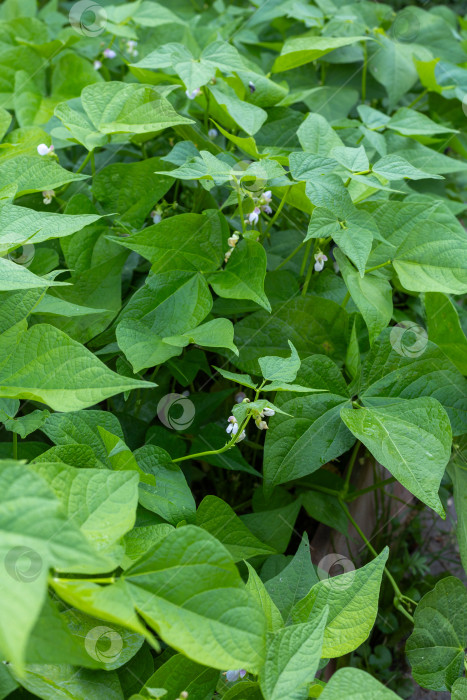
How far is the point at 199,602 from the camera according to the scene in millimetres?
544

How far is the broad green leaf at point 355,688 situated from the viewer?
552 mm

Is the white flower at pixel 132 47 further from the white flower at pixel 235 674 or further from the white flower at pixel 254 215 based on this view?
the white flower at pixel 235 674

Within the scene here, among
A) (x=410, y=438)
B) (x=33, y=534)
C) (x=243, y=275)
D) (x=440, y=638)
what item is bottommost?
(x=440, y=638)

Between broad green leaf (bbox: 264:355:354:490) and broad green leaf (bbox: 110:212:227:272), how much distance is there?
21 centimetres

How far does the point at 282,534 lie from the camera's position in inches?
38.7

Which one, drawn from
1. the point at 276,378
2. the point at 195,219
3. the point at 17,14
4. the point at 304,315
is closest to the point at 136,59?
the point at 17,14

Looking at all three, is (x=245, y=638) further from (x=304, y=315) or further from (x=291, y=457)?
(x=304, y=315)

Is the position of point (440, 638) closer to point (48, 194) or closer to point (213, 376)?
point (213, 376)

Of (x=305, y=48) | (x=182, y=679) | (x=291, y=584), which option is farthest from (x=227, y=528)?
(x=305, y=48)

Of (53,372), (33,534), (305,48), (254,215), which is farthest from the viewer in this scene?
(305,48)

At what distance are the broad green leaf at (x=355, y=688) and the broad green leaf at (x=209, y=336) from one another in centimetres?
37

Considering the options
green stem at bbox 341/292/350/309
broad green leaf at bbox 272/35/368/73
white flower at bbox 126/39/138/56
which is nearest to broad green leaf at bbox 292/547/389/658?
green stem at bbox 341/292/350/309

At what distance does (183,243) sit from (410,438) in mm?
403

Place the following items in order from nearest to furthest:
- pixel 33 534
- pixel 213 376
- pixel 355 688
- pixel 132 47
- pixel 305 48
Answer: pixel 33 534, pixel 355 688, pixel 213 376, pixel 305 48, pixel 132 47
